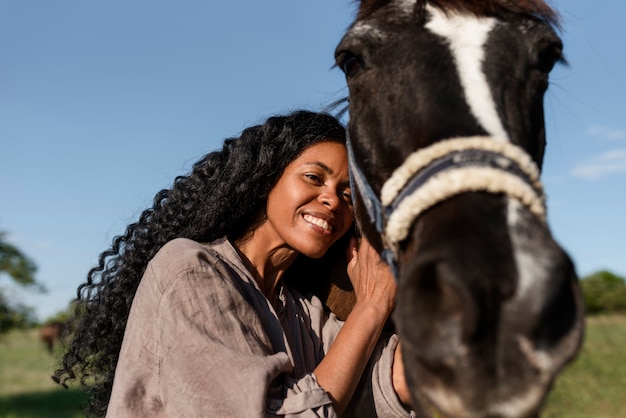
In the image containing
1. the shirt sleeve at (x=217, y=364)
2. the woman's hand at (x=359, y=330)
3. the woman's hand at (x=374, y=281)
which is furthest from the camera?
the woman's hand at (x=374, y=281)

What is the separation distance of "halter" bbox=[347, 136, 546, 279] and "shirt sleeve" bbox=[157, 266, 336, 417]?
61 centimetres

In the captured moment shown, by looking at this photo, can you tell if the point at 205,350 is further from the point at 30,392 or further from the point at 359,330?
the point at 30,392

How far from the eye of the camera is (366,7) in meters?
2.22

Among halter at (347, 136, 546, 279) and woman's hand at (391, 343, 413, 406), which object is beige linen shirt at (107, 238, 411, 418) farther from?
halter at (347, 136, 546, 279)

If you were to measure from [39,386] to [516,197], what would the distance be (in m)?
19.7

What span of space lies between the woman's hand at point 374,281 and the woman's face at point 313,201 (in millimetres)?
184

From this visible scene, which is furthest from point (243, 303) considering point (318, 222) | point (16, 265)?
point (16, 265)

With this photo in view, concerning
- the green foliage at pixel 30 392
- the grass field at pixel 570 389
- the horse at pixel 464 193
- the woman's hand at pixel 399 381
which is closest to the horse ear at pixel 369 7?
the horse at pixel 464 193

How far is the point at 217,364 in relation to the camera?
6.40 ft

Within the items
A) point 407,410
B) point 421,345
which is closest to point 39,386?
point 407,410

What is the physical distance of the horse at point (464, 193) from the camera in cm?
128

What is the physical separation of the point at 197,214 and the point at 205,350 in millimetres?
847

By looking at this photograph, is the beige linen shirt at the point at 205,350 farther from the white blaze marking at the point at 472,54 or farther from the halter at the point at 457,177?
the white blaze marking at the point at 472,54

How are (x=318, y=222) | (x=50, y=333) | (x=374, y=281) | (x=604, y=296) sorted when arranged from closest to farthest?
(x=374, y=281) → (x=318, y=222) → (x=50, y=333) → (x=604, y=296)
